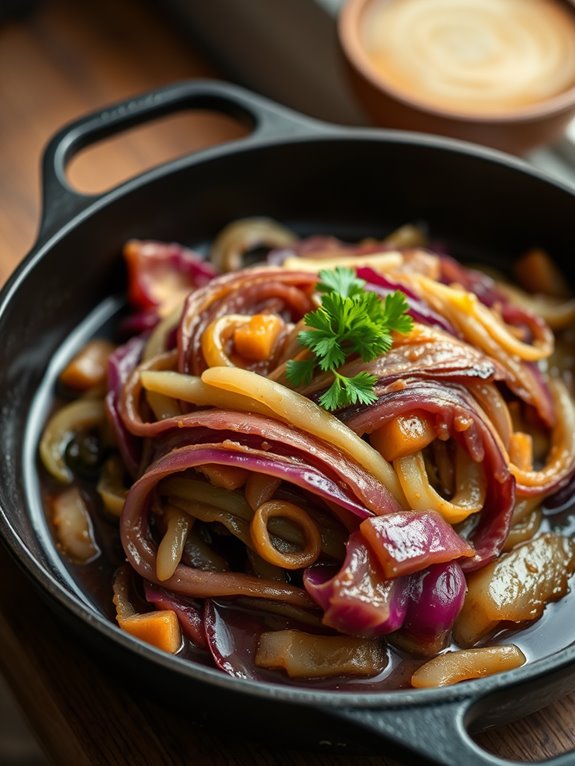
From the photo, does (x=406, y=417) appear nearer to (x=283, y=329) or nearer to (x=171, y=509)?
(x=283, y=329)

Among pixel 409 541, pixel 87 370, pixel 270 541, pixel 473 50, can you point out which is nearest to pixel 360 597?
pixel 409 541

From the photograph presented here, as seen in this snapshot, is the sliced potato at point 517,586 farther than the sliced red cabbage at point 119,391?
No

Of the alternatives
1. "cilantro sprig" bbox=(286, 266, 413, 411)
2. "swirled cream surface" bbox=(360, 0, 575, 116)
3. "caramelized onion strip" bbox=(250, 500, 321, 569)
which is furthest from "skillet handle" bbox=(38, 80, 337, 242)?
"caramelized onion strip" bbox=(250, 500, 321, 569)

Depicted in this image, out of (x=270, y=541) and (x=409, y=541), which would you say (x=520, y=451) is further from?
(x=270, y=541)

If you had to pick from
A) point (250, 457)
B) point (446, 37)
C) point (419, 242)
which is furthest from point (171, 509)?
point (446, 37)

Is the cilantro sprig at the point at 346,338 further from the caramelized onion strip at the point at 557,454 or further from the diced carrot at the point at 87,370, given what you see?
the diced carrot at the point at 87,370

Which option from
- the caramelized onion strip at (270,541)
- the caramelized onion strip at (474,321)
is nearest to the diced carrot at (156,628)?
the caramelized onion strip at (270,541)
